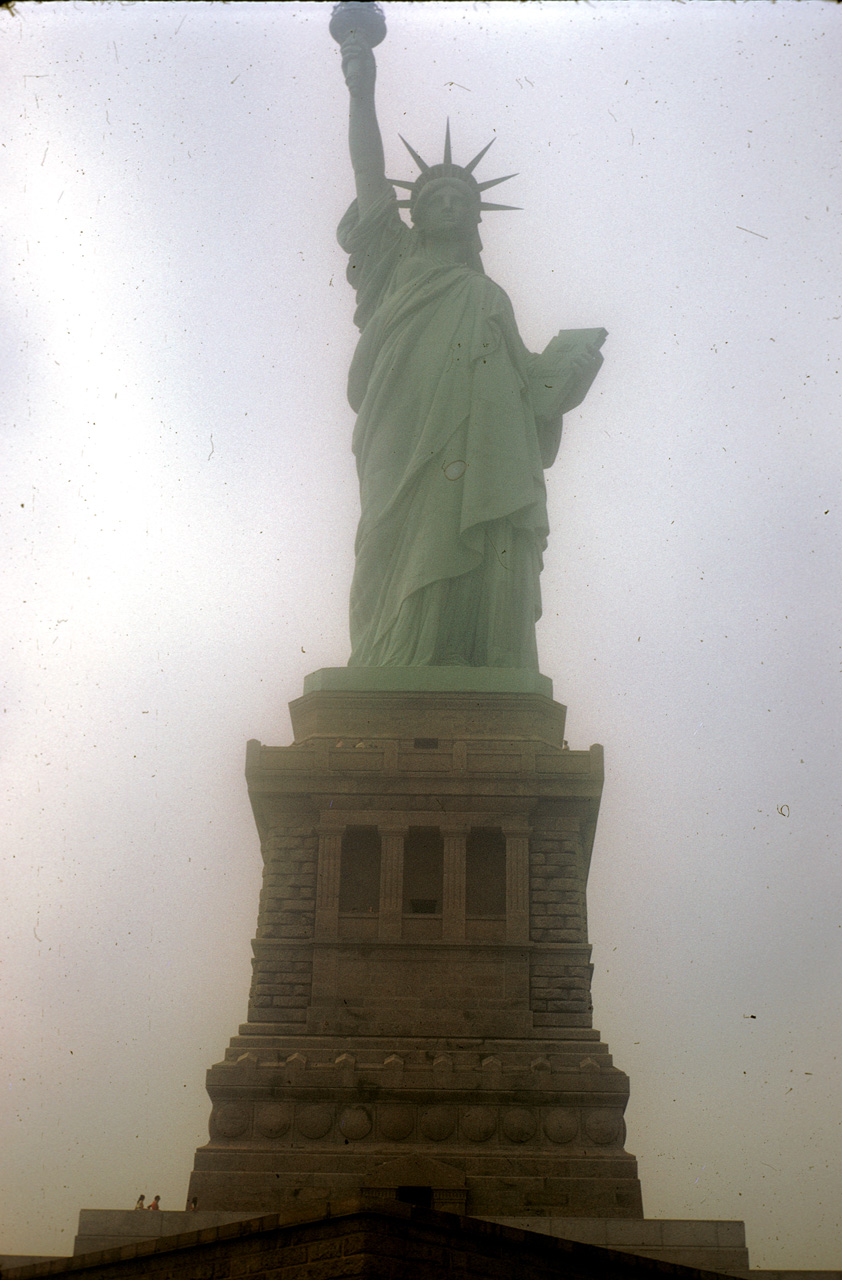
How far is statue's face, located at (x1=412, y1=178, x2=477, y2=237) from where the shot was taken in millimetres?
22625

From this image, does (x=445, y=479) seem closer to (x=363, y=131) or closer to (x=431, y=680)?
(x=431, y=680)

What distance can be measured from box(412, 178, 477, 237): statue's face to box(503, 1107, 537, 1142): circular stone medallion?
12.7 m

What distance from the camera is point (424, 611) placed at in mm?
19766

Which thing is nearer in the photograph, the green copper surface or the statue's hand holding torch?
the green copper surface

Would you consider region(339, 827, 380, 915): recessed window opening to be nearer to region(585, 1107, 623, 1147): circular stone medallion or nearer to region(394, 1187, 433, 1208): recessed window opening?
region(585, 1107, 623, 1147): circular stone medallion

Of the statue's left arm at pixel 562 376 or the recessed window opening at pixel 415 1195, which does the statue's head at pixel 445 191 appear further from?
the recessed window opening at pixel 415 1195

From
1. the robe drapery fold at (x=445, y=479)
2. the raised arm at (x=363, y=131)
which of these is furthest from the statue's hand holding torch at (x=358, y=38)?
the robe drapery fold at (x=445, y=479)

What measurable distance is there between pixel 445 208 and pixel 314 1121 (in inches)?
515

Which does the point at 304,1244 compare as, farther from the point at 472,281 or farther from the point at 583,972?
the point at 472,281

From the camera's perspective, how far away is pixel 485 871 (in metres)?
17.5

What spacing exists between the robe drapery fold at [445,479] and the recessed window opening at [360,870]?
258cm

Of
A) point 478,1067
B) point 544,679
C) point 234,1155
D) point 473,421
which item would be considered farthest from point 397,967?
point 473,421

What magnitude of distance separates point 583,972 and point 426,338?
9225 millimetres

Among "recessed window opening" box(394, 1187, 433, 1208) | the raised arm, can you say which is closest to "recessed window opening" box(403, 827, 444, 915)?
"recessed window opening" box(394, 1187, 433, 1208)
